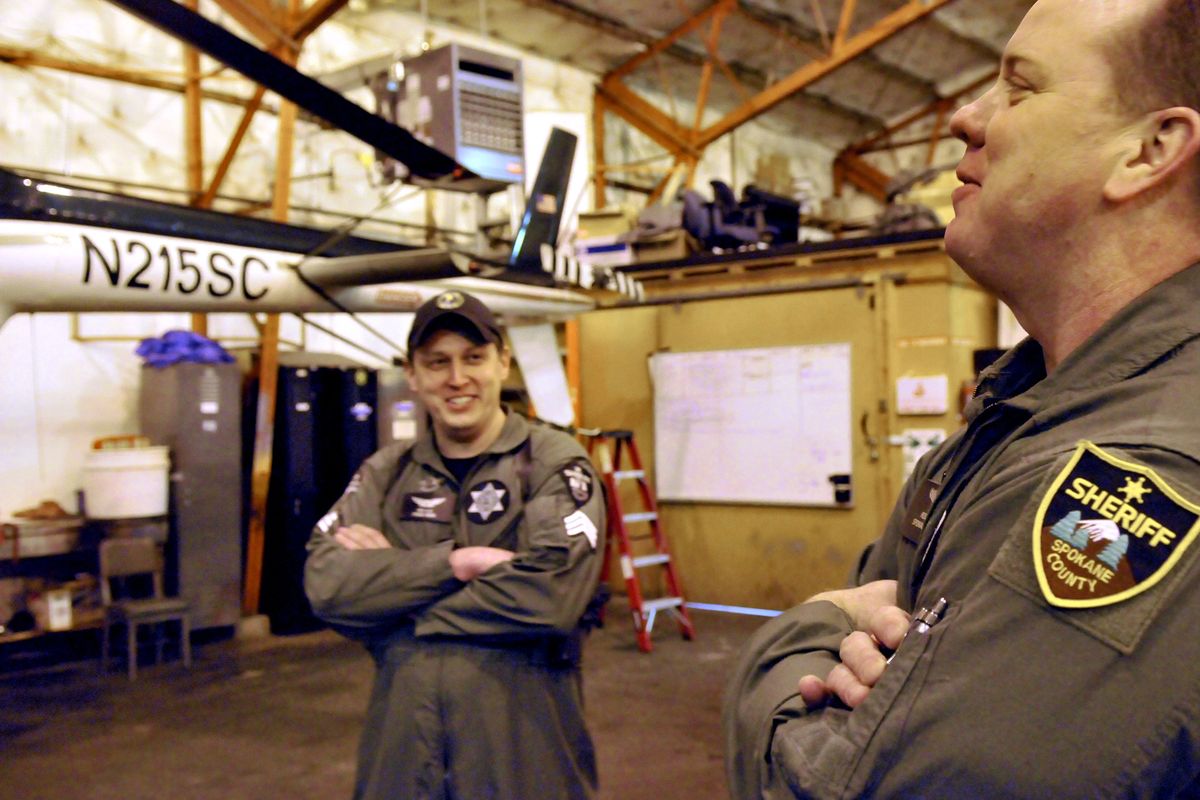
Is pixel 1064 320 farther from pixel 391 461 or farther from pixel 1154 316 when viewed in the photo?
pixel 391 461

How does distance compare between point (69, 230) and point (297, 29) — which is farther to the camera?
point (297, 29)

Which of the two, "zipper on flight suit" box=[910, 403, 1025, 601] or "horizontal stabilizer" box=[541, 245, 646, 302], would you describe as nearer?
"zipper on flight suit" box=[910, 403, 1025, 601]

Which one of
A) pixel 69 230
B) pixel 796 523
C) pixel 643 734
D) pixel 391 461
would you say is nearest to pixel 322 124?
pixel 69 230

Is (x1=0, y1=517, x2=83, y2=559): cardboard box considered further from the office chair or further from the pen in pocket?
the pen in pocket

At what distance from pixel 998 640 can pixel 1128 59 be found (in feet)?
1.77

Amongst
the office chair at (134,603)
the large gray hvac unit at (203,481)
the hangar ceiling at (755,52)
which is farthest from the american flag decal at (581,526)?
the hangar ceiling at (755,52)

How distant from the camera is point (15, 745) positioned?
439 centimetres

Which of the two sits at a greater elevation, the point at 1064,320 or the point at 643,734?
the point at 1064,320

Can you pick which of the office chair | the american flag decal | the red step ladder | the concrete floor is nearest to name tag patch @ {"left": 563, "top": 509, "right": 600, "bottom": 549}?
the american flag decal

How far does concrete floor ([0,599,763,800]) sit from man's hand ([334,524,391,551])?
2.01 metres

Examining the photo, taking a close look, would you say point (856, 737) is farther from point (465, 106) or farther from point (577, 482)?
point (465, 106)

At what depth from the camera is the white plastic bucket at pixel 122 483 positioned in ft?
18.7

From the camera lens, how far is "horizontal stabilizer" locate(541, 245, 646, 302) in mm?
5332

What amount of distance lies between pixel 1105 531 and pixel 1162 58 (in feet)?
1.46
